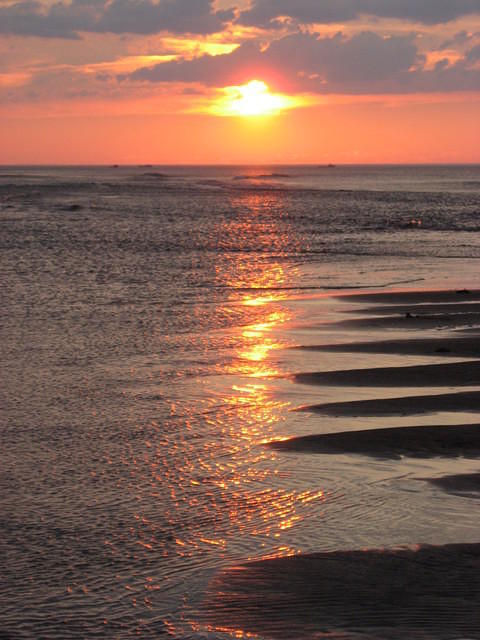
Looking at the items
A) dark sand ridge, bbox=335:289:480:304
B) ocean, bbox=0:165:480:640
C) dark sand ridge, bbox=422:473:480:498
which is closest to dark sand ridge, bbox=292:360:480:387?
ocean, bbox=0:165:480:640

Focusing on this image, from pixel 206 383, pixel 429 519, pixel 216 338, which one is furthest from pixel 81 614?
pixel 216 338

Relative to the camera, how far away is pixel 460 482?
8.15 meters

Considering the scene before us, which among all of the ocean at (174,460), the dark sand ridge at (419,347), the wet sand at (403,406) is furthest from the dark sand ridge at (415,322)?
the wet sand at (403,406)

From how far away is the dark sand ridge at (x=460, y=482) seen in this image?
796 centimetres

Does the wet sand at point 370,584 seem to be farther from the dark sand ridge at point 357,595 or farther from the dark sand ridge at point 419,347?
the dark sand ridge at point 419,347

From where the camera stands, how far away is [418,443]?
9.41 m

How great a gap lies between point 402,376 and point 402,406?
1675mm

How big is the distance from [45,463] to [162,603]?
3216 mm

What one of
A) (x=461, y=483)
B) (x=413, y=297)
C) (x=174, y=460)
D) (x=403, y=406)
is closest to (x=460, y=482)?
(x=461, y=483)

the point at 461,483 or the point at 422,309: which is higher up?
the point at 422,309

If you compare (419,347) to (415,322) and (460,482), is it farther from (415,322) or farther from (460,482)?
(460,482)

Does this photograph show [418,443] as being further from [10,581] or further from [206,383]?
[10,581]

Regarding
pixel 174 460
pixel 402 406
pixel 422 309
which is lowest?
pixel 174 460

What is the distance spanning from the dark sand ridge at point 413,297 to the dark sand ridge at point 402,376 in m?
7.43
